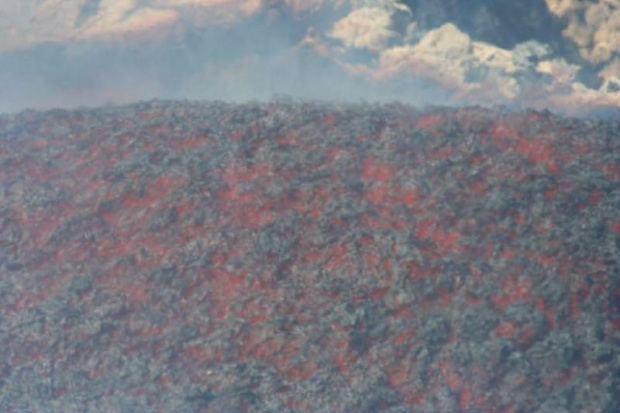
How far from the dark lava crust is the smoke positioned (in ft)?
25.5

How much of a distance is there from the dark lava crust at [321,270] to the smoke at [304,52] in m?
7.77

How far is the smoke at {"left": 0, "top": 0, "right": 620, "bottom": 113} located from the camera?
37.1ft

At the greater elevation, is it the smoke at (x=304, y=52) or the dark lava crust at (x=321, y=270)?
the smoke at (x=304, y=52)

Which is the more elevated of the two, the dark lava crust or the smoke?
the smoke

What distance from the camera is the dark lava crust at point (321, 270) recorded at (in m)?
3.35

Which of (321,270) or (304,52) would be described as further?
(304,52)

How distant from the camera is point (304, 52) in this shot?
13.1m

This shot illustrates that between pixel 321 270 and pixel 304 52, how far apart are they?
34.4 feet

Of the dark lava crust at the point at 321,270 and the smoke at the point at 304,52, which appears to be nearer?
the dark lava crust at the point at 321,270

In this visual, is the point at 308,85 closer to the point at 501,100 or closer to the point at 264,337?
the point at 501,100

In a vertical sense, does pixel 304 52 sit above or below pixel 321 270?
above

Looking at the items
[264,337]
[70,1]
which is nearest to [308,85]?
[70,1]

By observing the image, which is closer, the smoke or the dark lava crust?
the dark lava crust

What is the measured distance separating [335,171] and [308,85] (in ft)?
31.1
